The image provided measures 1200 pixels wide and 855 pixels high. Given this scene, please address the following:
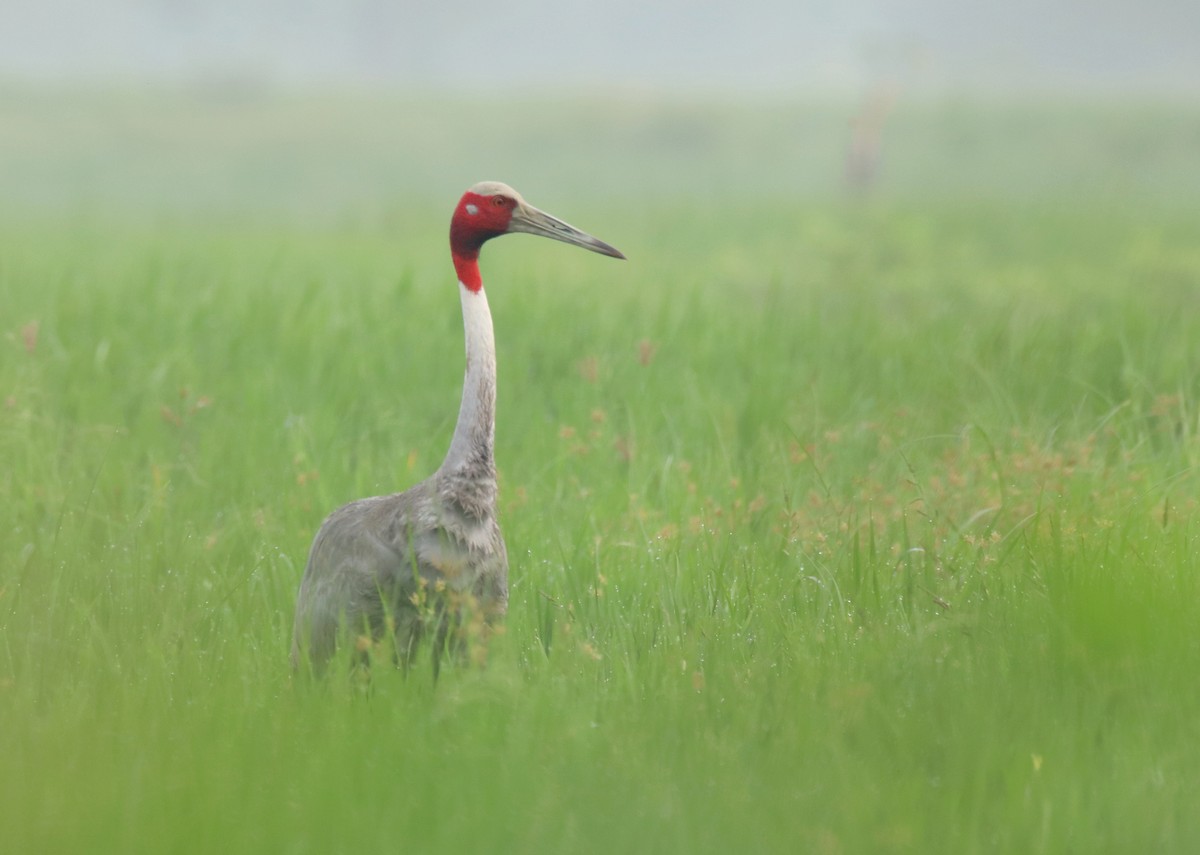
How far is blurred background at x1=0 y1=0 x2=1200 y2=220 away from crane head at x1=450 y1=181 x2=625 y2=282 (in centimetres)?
2055

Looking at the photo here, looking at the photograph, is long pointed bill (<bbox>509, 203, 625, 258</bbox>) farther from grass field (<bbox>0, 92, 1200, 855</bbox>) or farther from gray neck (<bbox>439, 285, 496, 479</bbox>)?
grass field (<bbox>0, 92, 1200, 855</bbox>)

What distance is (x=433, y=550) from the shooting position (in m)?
3.88

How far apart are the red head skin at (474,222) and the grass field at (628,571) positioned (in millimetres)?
1024

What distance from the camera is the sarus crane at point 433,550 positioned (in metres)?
3.85

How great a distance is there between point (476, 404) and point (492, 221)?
1.95 feet

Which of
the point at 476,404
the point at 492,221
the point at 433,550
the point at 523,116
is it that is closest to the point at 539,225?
the point at 492,221

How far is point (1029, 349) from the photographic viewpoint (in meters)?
7.55

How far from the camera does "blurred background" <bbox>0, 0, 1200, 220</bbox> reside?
33344mm

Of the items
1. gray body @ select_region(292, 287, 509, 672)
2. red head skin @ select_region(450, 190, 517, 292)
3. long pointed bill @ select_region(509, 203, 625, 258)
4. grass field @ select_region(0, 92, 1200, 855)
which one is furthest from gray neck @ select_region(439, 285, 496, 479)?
grass field @ select_region(0, 92, 1200, 855)

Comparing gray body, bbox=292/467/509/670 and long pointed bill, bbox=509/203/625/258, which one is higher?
long pointed bill, bbox=509/203/625/258

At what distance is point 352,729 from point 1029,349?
17.2 feet

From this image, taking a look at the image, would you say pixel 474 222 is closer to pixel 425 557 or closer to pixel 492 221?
pixel 492 221

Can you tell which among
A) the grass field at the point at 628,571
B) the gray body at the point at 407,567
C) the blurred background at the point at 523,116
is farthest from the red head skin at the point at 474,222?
the blurred background at the point at 523,116

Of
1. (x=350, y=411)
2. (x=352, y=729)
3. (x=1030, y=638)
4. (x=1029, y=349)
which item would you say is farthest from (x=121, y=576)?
(x=1029, y=349)
